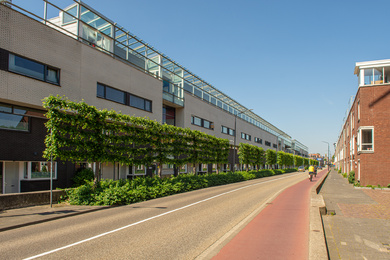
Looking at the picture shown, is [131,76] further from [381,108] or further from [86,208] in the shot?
[381,108]

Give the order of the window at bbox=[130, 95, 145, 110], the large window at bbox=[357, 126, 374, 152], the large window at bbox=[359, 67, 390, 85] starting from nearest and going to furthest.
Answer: the large window at bbox=[357, 126, 374, 152]
the large window at bbox=[359, 67, 390, 85]
the window at bbox=[130, 95, 145, 110]

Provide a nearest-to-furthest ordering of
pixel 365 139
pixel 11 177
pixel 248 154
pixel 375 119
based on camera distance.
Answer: pixel 11 177, pixel 375 119, pixel 365 139, pixel 248 154

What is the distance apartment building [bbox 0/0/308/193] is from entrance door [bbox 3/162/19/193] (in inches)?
1.9

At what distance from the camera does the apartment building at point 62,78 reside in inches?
544

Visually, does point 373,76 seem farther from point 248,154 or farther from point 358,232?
point 248,154

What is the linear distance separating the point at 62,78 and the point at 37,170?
19.3 feet

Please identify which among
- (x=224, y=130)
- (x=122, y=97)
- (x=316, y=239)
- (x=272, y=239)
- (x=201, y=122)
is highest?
(x=122, y=97)

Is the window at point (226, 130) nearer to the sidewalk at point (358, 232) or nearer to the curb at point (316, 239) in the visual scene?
the sidewalk at point (358, 232)

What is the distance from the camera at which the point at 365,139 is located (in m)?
23.4

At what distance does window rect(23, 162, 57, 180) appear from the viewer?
50.7 ft

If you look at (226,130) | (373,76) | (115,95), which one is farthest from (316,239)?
(226,130)

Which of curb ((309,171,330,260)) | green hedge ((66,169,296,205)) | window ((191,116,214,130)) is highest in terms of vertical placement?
window ((191,116,214,130))

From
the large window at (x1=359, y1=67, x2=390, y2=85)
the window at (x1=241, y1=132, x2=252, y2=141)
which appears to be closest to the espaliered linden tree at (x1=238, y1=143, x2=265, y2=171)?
the window at (x1=241, y1=132, x2=252, y2=141)

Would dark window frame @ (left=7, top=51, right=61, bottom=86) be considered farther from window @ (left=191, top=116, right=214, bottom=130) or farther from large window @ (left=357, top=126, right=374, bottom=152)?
large window @ (left=357, top=126, right=374, bottom=152)
